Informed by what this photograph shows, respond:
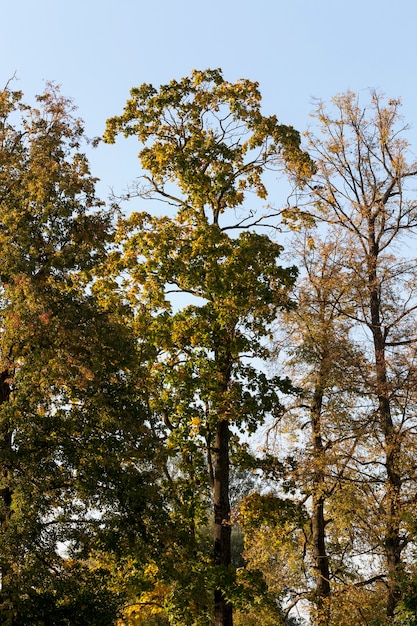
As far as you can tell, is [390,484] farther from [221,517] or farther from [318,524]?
[221,517]

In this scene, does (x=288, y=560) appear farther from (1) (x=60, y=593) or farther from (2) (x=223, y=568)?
(1) (x=60, y=593)

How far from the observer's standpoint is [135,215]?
2008cm

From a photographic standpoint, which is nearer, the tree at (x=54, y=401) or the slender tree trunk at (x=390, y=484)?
the tree at (x=54, y=401)

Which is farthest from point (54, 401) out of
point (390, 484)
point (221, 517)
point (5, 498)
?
point (390, 484)

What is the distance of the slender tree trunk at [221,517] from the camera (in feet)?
58.0

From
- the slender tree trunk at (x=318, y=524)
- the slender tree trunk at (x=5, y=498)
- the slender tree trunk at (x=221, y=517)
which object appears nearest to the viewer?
the slender tree trunk at (x=5, y=498)

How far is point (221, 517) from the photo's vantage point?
18.3m

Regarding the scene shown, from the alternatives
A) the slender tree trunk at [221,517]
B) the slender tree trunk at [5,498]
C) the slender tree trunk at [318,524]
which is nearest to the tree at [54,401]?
the slender tree trunk at [5,498]

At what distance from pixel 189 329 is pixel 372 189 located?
7082 mm

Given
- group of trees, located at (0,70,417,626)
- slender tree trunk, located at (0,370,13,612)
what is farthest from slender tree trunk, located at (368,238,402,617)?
slender tree trunk, located at (0,370,13,612)

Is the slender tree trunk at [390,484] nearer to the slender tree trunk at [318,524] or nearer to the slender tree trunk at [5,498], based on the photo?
the slender tree trunk at [318,524]

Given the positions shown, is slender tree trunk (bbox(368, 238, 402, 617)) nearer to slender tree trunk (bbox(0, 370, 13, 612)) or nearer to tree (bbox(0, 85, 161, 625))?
tree (bbox(0, 85, 161, 625))

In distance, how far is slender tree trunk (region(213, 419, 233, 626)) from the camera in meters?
17.7

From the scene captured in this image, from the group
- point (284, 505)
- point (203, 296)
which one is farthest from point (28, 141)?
point (284, 505)
